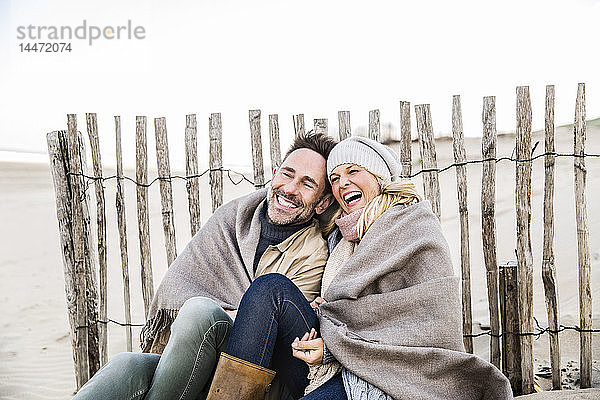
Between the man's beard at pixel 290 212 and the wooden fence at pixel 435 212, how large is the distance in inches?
26.1

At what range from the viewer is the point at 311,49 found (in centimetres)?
1375

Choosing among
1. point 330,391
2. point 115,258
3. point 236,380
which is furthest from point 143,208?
point 115,258

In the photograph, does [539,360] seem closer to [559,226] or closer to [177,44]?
[559,226]

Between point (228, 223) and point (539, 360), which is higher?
point (228, 223)

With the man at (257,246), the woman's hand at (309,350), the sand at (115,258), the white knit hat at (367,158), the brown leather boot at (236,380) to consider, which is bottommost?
the sand at (115,258)

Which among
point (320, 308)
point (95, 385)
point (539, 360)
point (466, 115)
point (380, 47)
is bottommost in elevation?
point (539, 360)

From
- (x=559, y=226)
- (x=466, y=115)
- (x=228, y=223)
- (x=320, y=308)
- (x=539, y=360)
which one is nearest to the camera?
(x=320, y=308)

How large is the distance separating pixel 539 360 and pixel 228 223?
3522mm

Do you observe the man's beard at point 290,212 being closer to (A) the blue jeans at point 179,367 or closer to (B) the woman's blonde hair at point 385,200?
(B) the woman's blonde hair at point 385,200

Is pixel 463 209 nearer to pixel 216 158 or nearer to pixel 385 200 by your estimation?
pixel 385 200

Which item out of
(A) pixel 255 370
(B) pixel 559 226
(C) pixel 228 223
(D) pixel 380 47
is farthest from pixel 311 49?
(A) pixel 255 370

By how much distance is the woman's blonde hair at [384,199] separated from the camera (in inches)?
112

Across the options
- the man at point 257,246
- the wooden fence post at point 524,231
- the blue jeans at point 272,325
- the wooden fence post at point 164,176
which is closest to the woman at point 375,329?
the blue jeans at point 272,325

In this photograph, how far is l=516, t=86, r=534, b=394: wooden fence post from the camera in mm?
3602
